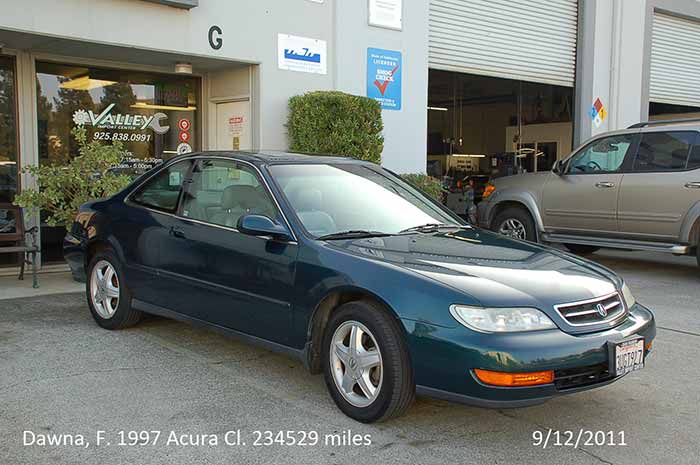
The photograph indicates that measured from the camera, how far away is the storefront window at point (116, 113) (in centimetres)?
938

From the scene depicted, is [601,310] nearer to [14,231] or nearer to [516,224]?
[14,231]

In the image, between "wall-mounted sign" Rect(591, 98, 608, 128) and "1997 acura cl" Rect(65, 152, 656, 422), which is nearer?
"1997 acura cl" Rect(65, 152, 656, 422)


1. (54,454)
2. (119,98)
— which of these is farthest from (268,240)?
(119,98)

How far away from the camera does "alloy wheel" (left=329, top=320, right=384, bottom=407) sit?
3.91m

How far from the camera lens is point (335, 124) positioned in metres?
9.62

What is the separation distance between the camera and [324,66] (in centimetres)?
1052

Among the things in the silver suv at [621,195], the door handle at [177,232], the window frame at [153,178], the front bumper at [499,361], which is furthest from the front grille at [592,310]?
the silver suv at [621,195]

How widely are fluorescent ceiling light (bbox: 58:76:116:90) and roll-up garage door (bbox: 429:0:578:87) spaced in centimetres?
551

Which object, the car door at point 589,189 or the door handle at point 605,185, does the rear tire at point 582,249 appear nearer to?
the car door at point 589,189

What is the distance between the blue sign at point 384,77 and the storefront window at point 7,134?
16.5 feet

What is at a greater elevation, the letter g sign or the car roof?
the letter g sign

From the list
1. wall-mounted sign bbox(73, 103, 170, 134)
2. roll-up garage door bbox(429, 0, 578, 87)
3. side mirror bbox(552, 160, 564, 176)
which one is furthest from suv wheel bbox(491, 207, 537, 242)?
wall-mounted sign bbox(73, 103, 170, 134)

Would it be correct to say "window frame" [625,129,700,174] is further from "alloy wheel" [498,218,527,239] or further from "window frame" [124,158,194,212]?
"window frame" [124,158,194,212]

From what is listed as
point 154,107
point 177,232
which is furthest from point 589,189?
point 177,232
